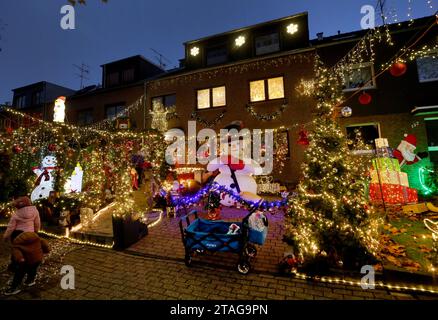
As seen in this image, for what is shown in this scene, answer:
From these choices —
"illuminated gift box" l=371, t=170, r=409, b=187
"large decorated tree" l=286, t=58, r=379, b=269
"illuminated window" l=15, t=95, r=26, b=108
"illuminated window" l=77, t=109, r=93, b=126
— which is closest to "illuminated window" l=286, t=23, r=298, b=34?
"illuminated gift box" l=371, t=170, r=409, b=187

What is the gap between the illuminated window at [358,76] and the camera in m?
13.0

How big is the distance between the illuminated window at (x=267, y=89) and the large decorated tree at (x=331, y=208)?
9.23 metres

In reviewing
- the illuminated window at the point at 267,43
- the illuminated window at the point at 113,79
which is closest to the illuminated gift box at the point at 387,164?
the illuminated window at the point at 267,43

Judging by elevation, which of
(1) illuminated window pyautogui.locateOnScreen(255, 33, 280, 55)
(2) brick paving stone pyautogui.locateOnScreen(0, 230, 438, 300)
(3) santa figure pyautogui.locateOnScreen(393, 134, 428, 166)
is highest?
(1) illuminated window pyautogui.locateOnScreen(255, 33, 280, 55)

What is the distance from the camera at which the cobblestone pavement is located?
4449mm

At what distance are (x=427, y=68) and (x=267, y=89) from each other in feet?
28.1

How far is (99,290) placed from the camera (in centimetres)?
479

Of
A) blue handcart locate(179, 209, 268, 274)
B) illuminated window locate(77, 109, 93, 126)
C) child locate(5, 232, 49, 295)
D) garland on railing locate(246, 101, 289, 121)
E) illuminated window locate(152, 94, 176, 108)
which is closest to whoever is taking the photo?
child locate(5, 232, 49, 295)

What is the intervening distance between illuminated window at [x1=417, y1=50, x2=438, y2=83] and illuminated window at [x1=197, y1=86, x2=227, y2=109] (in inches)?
443

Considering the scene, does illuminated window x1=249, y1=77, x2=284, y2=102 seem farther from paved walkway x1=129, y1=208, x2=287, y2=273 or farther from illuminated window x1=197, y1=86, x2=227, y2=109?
paved walkway x1=129, y1=208, x2=287, y2=273

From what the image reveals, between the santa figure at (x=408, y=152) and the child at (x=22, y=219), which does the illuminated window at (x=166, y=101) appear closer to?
the child at (x=22, y=219)

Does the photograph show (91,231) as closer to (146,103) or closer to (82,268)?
(82,268)

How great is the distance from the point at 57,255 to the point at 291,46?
16182 millimetres
